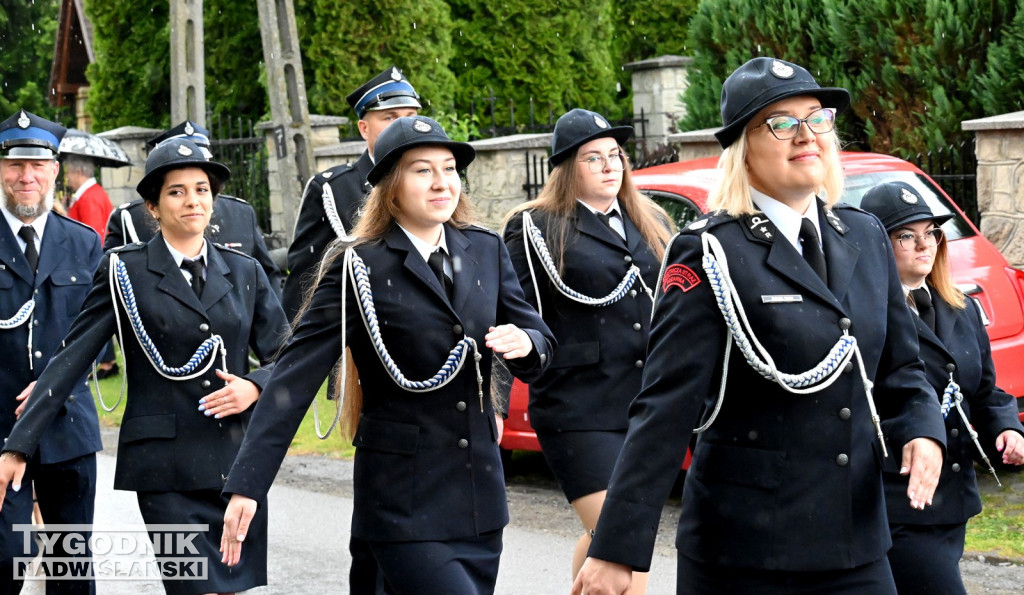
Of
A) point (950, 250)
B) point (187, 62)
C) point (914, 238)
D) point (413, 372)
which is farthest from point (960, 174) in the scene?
point (187, 62)

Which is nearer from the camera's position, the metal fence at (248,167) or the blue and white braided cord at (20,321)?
the blue and white braided cord at (20,321)

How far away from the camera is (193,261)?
584 centimetres

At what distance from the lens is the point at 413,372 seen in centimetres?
465

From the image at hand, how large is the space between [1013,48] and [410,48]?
11.5 m

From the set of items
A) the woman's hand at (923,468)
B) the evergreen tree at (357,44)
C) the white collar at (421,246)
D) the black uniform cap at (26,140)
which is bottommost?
the woman's hand at (923,468)

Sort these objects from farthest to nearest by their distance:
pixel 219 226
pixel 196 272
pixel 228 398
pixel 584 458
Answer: pixel 219 226 → pixel 584 458 → pixel 196 272 → pixel 228 398

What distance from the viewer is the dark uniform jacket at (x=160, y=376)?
557cm

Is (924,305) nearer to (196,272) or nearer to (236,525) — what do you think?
(236,525)

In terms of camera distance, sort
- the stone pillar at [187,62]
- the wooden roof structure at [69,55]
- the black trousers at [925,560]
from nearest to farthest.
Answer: the black trousers at [925,560] < the stone pillar at [187,62] < the wooden roof structure at [69,55]

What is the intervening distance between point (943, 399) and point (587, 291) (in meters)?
1.89

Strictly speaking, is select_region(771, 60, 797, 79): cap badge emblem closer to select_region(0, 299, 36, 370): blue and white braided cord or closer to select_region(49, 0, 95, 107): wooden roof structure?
select_region(0, 299, 36, 370): blue and white braided cord

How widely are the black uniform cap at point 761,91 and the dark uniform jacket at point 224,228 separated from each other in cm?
368

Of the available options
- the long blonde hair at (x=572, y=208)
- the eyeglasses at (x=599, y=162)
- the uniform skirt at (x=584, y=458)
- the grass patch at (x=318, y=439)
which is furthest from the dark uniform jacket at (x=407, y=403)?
the grass patch at (x=318, y=439)

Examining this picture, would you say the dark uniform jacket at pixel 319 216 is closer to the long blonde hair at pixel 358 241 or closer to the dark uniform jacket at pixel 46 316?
the dark uniform jacket at pixel 46 316
